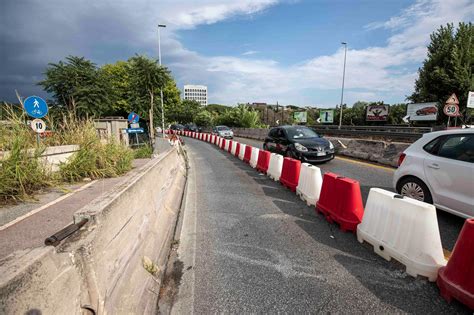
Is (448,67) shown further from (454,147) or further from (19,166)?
(19,166)

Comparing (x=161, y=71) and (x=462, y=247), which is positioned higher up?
(x=161, y=71)

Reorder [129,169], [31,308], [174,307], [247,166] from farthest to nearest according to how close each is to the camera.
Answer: [247,166] → [129,169] → [174,307] → [31,308]

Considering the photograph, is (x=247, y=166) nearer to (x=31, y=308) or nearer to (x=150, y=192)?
(x=150, y=192)

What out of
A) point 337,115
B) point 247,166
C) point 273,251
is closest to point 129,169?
point 247,166

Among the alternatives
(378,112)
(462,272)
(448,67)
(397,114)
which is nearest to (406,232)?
(462,272)

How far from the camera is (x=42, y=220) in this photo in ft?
15.4

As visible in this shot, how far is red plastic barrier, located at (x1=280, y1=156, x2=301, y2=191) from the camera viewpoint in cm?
643

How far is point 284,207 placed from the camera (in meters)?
5.34

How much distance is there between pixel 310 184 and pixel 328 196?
0.81 m

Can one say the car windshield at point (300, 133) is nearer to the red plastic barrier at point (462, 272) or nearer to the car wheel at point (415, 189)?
the car wheel at point (415, 189)

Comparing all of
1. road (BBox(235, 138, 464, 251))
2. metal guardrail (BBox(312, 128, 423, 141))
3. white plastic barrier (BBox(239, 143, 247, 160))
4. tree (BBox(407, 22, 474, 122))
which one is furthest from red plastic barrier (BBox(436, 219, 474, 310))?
tree (BBox(407, 22, 474, 122))

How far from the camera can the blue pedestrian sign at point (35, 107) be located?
8.21 m

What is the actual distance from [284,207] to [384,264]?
2.38 m

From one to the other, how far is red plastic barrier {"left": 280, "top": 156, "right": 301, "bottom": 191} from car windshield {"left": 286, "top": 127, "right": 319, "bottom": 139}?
12.4 feet
